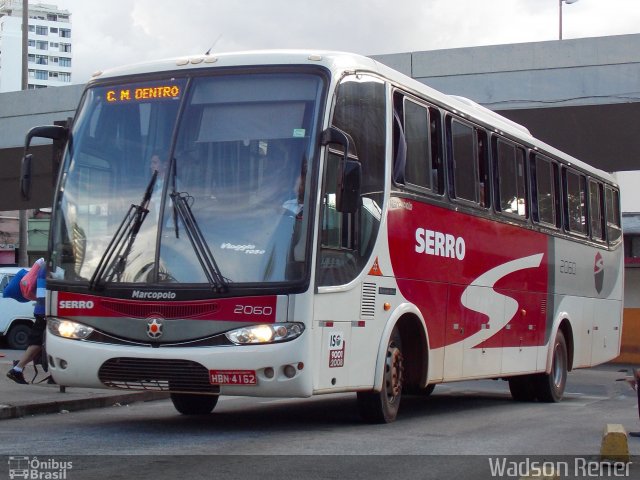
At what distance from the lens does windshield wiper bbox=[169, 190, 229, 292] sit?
376 inches

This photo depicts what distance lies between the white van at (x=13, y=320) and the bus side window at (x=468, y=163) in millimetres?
16347

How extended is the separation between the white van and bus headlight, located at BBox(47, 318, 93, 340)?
57.4 feet

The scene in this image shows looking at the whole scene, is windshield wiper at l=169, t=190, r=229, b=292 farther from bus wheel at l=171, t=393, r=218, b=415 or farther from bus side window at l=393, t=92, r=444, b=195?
bus wheel at l=171, t=393, r=218, b=415

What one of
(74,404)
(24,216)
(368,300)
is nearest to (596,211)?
(368,300)

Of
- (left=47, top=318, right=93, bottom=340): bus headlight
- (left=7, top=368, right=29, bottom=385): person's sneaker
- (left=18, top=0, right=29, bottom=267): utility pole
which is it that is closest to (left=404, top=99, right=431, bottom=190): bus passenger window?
(left=47, top=318, right=93, bottom=340): bus headlight

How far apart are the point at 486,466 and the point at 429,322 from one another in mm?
3629

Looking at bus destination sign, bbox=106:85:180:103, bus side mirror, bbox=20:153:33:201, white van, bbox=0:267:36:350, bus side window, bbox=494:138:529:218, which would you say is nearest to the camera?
bus destination sign, bbox=106:85:180:103

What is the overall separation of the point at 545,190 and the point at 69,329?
8159 millimetres

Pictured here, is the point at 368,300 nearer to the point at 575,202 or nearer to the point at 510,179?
the point at 510,179

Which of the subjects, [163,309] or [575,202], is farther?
[575,202]

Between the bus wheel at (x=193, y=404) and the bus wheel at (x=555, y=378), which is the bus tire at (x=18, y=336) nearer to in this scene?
the bus wheel at (x=555, y=378)

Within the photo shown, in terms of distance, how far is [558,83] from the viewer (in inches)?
874

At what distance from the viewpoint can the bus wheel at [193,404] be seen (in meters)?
12.1

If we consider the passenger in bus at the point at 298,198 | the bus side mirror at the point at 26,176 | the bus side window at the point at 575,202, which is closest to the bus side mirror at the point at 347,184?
the passenger in bus at the point at 298,198
